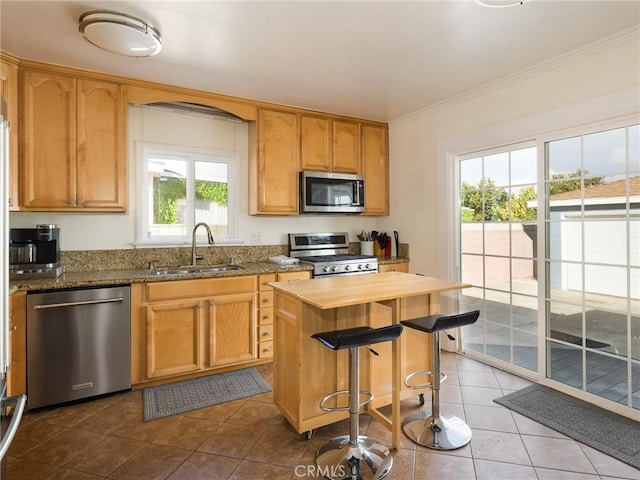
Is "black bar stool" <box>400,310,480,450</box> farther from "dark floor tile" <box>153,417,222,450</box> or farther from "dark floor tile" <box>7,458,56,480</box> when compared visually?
"dark floor tile" <box>7,458,56,480</box>

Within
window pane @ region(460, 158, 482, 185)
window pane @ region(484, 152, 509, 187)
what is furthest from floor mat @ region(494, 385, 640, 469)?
window pane @ region(460, 158, 482, 185)

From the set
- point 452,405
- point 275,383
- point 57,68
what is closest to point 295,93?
point 57,68

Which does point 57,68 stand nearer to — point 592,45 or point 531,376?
point 592,45

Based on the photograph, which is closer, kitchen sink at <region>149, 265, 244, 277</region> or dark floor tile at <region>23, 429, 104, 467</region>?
dark floor tile at <region>23, 429, 104, 467</region>

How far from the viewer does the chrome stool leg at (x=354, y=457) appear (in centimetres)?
183

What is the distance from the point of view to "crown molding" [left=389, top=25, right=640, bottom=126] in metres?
2.30

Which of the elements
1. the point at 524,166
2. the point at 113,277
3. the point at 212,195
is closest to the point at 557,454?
the point at 524,166

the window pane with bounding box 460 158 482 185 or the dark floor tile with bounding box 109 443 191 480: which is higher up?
the window pane with bounding box 460 158 482 185

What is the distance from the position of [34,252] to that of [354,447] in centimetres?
257

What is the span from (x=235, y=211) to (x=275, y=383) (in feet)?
6.48

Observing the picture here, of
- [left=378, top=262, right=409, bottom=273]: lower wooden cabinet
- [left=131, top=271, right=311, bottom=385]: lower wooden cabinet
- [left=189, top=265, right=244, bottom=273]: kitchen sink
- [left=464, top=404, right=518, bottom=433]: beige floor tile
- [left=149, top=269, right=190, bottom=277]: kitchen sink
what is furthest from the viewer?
[left=378, top=262, right=409, bottom=273]: lower wooden cabinet

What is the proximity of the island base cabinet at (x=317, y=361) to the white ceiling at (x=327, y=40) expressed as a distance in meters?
1.69

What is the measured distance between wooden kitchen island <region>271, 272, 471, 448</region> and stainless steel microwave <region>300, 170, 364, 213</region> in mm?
1547

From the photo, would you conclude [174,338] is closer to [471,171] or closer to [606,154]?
[471,171]
